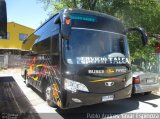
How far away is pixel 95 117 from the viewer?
6.96 metres

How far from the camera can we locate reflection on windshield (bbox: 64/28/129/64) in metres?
6.43

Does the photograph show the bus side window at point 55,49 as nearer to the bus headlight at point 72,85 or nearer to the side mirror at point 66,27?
the bus headlight at point 72,85

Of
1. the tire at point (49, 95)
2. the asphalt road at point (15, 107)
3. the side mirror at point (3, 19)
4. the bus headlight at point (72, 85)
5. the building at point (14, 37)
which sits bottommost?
the asphalt road at point (15, 107)

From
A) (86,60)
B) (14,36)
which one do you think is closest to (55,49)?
(86,60)

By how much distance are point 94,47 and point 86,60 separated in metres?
0.52

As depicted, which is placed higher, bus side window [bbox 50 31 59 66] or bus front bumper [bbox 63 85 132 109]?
bus side window [bbox 50 31 59 66]

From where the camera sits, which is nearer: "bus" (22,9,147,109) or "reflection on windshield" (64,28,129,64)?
"bus" (22,9,147,109)

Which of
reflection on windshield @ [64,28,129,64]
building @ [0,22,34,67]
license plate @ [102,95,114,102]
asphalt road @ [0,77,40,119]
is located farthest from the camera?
building @ [0,22,34,67]

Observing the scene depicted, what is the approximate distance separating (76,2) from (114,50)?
1113 cm

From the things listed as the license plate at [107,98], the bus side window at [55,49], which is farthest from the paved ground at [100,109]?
the bus side window at [55,49]

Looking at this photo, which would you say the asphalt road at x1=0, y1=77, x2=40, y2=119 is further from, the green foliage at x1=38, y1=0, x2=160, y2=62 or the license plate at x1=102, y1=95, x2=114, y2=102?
the green foliage at x1=38, y1=0, x2=160, y2=62

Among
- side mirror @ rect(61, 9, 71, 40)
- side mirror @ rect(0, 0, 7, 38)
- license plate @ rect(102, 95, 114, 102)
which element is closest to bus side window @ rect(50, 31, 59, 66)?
side mirror @ rect(61, 9, 71, 40)

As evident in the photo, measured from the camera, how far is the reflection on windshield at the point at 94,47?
21.1 feet

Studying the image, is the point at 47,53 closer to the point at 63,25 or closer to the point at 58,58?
the point at 58,58
